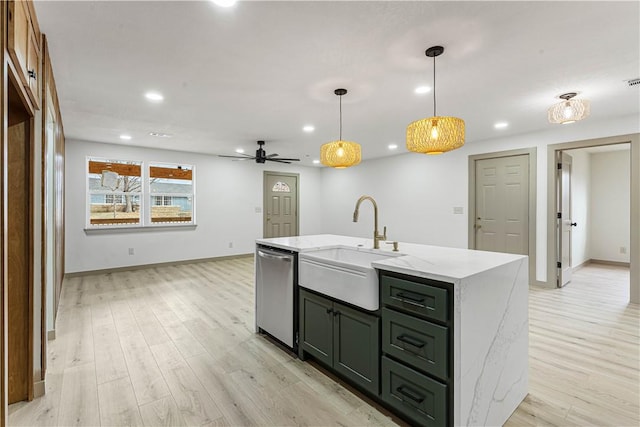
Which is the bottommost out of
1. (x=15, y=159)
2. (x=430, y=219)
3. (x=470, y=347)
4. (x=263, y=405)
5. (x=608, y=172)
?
(x=263, y=405)

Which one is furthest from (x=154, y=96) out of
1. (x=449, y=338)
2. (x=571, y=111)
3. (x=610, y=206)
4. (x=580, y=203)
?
(x=610, y=206)

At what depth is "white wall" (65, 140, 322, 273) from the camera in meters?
5.34

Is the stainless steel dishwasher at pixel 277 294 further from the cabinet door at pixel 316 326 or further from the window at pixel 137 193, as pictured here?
the window at pixel 137 193

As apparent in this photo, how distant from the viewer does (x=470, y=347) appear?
155 cm

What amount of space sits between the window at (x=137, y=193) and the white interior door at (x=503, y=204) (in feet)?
18.2

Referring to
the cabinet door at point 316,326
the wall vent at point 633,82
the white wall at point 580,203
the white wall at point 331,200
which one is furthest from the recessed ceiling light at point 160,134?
the white wall at point 580,203

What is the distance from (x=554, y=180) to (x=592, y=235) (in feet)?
10.8

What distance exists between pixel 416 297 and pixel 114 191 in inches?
233

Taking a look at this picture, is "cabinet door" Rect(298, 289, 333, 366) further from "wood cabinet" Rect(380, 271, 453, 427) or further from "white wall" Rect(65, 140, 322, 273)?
"white wall" Rect(65, 140, 322, 273)

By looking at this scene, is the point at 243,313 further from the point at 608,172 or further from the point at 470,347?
the point at 608,172

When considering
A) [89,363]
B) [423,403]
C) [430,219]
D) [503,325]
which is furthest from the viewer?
[430,219]

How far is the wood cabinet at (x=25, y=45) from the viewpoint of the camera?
1.31 meters

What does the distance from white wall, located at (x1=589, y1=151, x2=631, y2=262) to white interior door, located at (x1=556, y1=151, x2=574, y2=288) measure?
7.61ft

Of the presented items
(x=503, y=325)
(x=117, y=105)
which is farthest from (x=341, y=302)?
(x=117, y=105)
